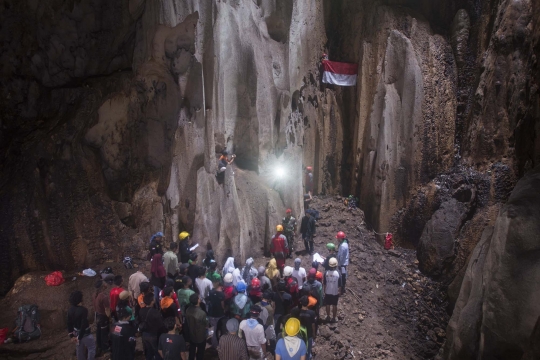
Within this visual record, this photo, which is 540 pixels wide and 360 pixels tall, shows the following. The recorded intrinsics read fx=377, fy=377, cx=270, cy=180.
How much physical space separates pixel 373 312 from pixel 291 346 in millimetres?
5534

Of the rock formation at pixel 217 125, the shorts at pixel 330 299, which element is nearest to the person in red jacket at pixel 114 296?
the rock formation at pixel 217 125

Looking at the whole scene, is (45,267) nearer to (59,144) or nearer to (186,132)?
(59,144)

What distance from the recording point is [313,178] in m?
17.0

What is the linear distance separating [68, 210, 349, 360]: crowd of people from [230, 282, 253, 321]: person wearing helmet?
2 centimetres

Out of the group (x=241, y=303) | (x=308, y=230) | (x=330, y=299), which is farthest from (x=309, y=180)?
(x=241, y=303)

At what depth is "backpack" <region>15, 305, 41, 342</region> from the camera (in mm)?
8539

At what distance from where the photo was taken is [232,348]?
6.03 meters

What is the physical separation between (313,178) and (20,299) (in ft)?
38.0

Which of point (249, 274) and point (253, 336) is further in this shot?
point (249, 274)

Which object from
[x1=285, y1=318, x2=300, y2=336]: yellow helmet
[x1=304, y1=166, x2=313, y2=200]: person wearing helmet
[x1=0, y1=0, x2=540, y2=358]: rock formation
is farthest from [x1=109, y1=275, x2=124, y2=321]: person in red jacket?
[x1=304, y1=166, x2=313, y2=200]: person wearing helmet

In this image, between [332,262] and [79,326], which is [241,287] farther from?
[79,326]

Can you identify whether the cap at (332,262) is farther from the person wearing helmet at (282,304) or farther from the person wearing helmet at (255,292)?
the person wearing helmet at (255,292)

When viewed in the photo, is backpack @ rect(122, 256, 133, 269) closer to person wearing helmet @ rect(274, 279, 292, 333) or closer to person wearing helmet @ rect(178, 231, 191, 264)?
person wearing helmet @ rect(178, 231, 191, 264)

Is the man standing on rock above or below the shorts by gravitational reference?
above
